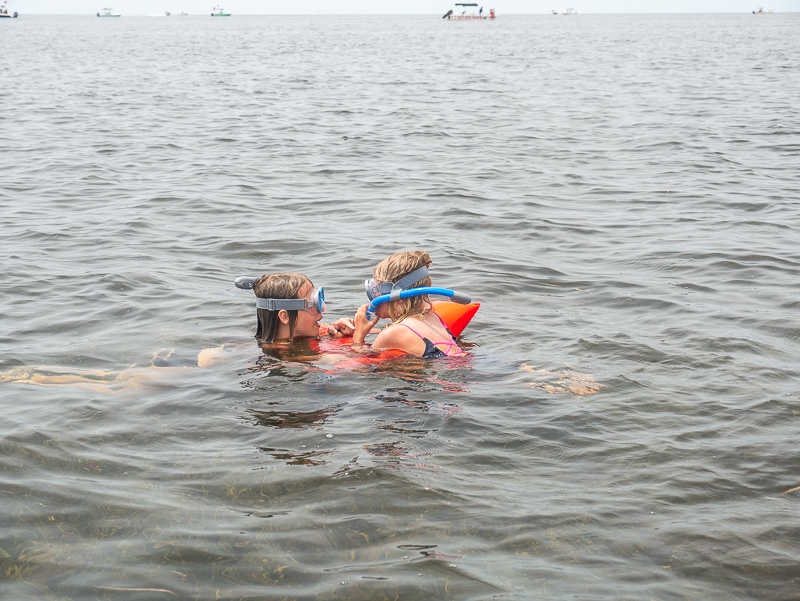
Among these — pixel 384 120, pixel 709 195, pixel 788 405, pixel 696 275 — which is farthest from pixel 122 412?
pixel 384 120

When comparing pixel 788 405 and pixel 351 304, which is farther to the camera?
pixel 351 304

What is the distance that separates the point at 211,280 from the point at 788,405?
5.89 metres

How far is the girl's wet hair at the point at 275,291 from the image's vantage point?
6109 mm

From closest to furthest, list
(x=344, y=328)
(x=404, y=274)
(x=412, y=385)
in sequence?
(x=412, y=385) < (x=404, y=274) < (x=344, y=328)

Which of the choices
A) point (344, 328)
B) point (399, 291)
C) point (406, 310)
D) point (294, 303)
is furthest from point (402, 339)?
point (294, 303)

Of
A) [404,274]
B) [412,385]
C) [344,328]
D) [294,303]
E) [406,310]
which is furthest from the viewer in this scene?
[344,328]

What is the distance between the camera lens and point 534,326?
7.12 metres

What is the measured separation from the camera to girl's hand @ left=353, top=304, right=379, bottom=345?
6125mm

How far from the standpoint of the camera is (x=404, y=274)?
229 inches

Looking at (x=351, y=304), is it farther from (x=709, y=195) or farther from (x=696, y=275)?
(x=709, y=195)

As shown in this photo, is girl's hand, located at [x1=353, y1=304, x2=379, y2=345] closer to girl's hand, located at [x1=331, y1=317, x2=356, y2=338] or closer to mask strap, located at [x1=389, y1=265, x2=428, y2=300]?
girl's hand, located at [x1=331, y1=317, x2=356, y2=338]

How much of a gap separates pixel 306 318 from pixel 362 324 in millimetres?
466

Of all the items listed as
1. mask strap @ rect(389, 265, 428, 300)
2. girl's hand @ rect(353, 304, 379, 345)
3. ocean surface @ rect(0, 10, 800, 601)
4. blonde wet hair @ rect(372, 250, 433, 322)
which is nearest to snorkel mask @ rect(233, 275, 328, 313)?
girl's hand @ rect(353, 304, 379, 345)

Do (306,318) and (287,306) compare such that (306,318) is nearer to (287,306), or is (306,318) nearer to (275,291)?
(287,306)
